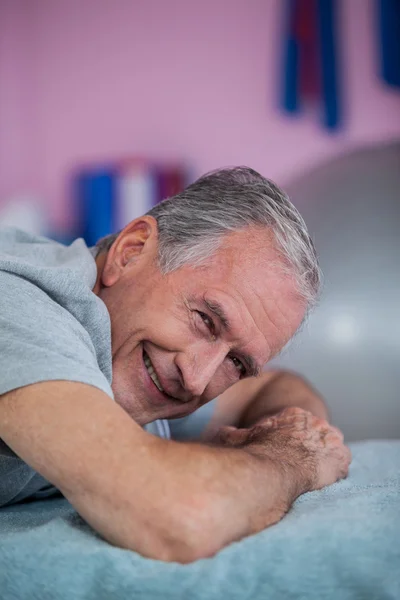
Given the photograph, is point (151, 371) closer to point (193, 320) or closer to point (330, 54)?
point (193, 320)

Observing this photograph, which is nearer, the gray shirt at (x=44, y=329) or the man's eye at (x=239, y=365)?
the gray shirt at (x=44, y=329)

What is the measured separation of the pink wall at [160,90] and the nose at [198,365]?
6.02 ft

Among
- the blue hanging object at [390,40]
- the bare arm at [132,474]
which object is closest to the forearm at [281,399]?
the bare arm at [132,474]

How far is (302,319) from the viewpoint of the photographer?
124cm

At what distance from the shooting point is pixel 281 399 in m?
1.51

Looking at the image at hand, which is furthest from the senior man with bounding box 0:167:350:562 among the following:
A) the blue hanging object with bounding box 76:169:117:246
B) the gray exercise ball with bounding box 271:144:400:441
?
the blue hanging object with bounding box 76:169:117:246

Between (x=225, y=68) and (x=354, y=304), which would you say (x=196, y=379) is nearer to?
(x=354, y=304)

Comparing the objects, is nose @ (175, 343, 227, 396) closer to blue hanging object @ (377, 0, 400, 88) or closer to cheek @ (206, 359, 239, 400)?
cheek @ (206, 359, 239, 400)

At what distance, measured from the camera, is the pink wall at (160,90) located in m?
2.80

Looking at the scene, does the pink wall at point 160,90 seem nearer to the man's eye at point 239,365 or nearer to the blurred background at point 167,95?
the blurred background at point 167,95

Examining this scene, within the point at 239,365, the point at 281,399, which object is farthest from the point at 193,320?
the point at 281,399

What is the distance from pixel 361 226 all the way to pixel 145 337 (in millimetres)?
843

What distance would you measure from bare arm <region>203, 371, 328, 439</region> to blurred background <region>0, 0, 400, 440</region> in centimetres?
132

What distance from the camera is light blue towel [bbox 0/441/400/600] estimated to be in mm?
708
